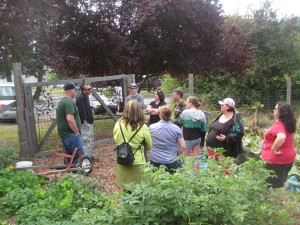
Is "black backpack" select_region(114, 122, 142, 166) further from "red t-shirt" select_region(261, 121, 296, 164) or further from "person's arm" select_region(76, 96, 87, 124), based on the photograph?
"person's arm" select_region(76, 96, 87, 124)

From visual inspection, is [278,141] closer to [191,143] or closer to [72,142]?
[191,143]

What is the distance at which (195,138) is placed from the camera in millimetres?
6363

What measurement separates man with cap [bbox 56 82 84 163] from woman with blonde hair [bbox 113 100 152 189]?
1746mm

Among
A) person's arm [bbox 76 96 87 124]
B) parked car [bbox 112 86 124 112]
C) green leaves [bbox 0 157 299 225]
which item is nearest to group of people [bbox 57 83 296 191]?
green leaves [bbox 0 157 299 225]

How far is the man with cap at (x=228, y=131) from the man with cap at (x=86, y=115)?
2663 millimetres

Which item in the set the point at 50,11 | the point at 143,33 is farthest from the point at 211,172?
the point at 143,33

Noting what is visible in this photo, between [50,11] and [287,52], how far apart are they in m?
11.3

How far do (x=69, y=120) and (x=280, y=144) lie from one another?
3.39 m

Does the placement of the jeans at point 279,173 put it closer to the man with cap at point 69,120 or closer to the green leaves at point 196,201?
the green leaves at point 196,201

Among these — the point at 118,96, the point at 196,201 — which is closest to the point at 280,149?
the point at 196,201

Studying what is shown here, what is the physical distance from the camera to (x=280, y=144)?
4754 millimetres

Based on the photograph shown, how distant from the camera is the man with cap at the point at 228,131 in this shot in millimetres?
5465

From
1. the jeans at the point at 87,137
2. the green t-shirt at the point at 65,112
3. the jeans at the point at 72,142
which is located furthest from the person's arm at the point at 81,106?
the jeans at the point at 72,142

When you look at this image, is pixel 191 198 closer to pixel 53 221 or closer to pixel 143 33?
pixel 53 221
